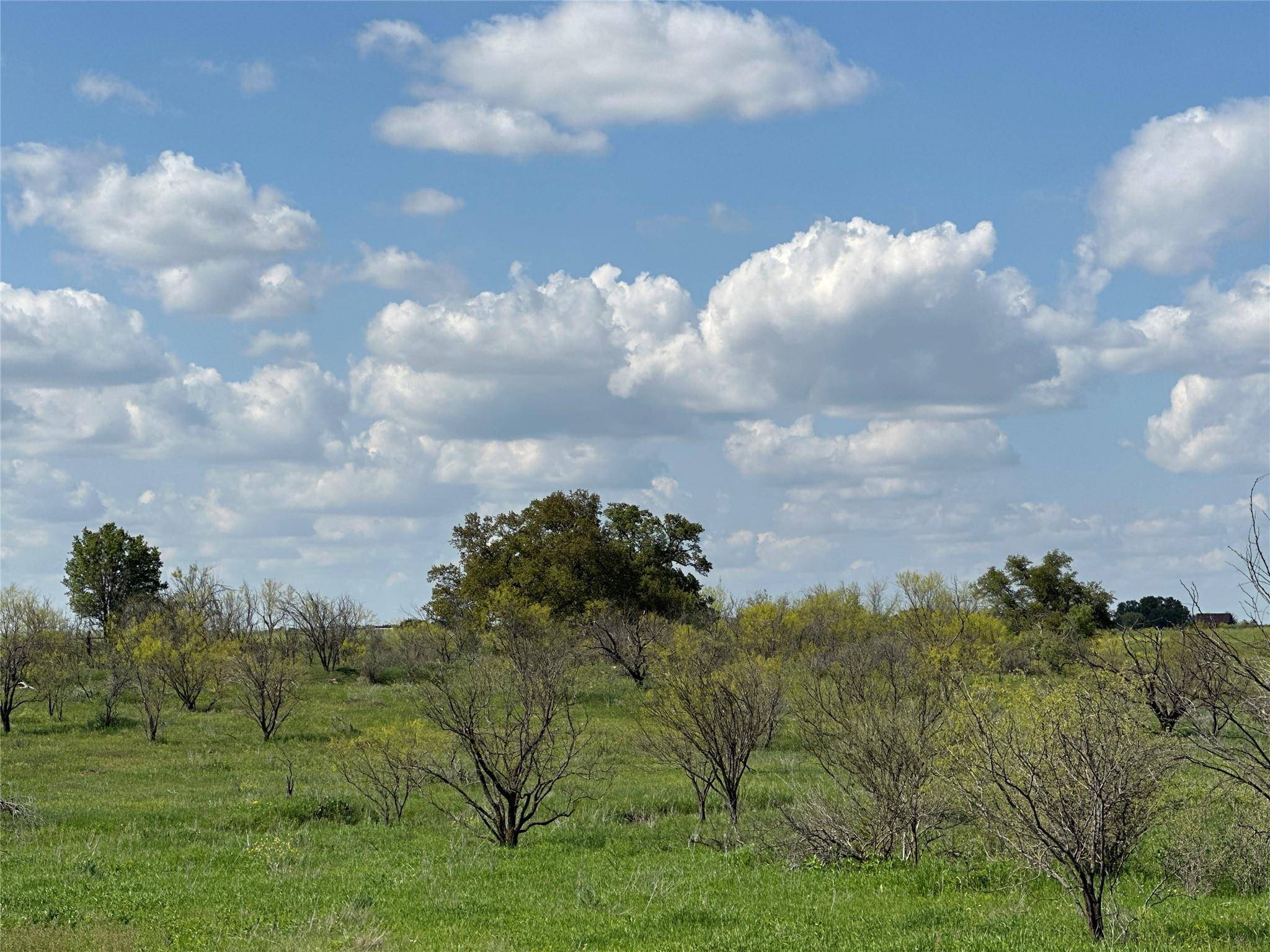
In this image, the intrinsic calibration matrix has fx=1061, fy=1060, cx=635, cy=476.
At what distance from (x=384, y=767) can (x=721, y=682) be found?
9690 mm

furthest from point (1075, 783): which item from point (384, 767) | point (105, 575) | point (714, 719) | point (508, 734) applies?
point (105, 575)

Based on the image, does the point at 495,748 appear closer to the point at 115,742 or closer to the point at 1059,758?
the point at 1059,758

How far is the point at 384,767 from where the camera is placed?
2872 centimetres

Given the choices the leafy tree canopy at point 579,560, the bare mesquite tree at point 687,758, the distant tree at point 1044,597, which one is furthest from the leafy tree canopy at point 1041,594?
the bare mesquite tree at point 687,758

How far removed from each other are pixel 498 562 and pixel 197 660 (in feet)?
82.7

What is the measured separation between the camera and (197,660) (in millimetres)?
50188

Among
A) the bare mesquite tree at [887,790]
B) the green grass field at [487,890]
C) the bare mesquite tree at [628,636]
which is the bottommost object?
the green grass field at [487,890]

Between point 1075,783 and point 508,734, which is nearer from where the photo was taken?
point 1075,783

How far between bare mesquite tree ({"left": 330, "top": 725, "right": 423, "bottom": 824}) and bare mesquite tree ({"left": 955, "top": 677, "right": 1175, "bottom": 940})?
15.6m

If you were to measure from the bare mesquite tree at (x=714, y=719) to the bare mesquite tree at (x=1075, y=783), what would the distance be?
11.3m

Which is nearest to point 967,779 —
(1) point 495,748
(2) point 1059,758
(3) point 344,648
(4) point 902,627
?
(2) point 1059,758

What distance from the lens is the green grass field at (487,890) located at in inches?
492

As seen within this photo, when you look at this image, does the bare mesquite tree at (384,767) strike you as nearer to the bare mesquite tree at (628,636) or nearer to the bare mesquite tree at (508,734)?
the bare mesquite tree at (508,734)

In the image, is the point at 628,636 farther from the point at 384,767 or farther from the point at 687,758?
the point at 687,758
